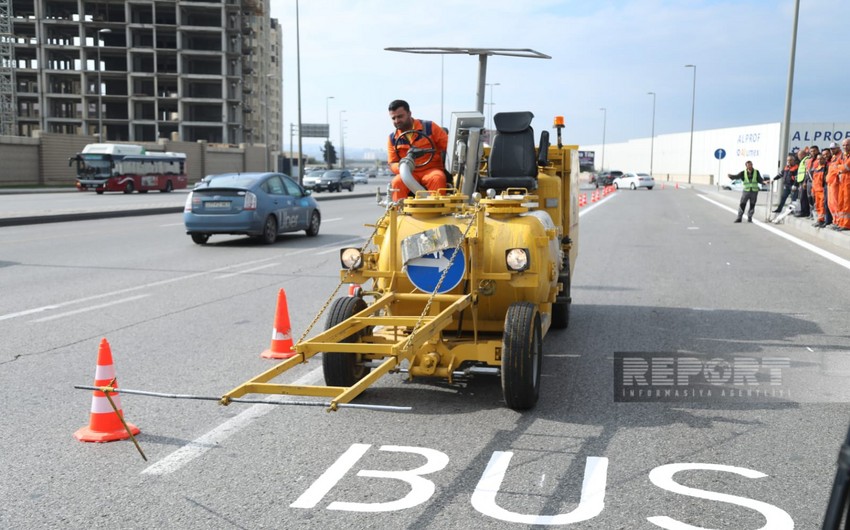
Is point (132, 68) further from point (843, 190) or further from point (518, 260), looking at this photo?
point (518, 260)

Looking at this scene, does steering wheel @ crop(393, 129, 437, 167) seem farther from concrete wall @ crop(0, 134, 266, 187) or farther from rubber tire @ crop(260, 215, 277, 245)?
concrete wall @ crop(0, 134, 266, 187)

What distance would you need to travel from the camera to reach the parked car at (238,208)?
17047mm

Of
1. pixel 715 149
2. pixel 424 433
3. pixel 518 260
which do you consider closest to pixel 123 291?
pixel 518 260

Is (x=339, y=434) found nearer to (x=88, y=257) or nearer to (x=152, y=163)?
(x=88, y=257)

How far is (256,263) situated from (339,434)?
9427 mm

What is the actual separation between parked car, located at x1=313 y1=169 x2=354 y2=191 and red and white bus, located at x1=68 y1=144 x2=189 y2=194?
992 cm

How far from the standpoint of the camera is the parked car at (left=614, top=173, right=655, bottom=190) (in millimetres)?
65625

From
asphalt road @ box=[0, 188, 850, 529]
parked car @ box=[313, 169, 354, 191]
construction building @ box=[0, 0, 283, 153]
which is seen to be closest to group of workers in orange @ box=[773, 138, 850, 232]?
asphalt road @ box=[0, 188, 850, 529]

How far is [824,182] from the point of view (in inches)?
830

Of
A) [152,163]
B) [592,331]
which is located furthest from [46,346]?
[152,163]

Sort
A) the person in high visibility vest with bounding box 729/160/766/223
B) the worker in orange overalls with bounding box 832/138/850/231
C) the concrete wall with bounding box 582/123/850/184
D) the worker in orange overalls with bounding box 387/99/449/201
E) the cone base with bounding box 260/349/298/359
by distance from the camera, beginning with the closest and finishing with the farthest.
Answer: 1. the cone base with bounding box 260/349/298/359
2. the worker in orange overalls with bounding box 387/99/449/201
3. the worker in orange overalls with bounding box 832/138/850/231
4. the person in high visibility vest with bounding box 729/160/766/223
5. the concrete wall with bounding box 582/123/850/184

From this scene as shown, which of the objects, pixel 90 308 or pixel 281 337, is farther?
pixel 90 308

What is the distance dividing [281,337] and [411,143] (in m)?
2.20

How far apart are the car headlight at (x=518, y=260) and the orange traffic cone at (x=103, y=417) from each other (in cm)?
259
